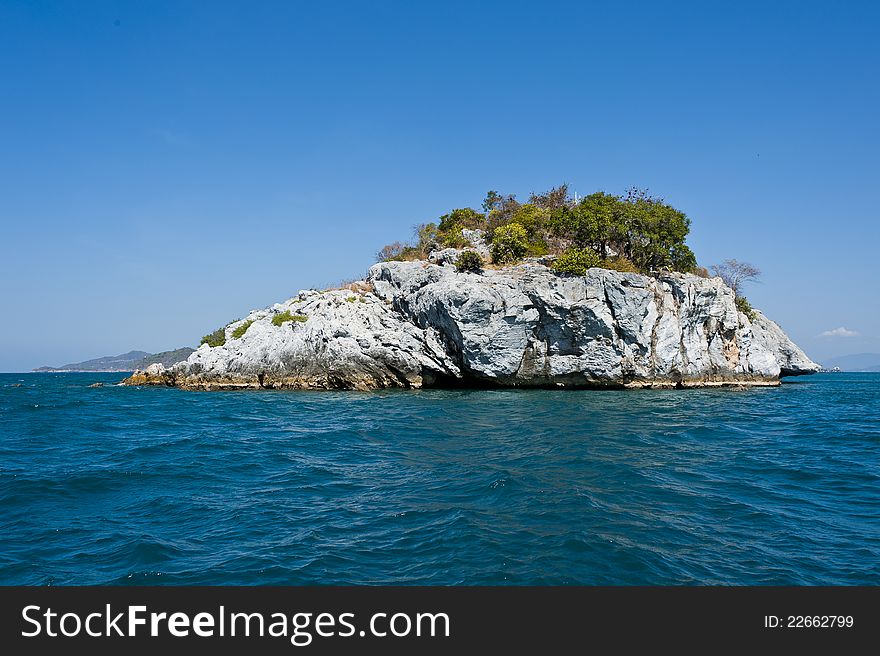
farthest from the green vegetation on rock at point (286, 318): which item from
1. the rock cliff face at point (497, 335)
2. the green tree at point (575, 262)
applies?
the green tree at point (575, 262)

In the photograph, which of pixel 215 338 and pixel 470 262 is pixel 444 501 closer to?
pixel 470 262

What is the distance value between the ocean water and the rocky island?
15198mm

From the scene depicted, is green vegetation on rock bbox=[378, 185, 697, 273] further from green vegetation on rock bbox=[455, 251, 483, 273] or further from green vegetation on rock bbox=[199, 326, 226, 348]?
green vegetation on rock bbox=[199, 326, 226, 348]

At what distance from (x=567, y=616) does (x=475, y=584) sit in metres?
1.66

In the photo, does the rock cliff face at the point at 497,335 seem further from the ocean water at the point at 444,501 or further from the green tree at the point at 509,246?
the ocean water at the point at 444,501

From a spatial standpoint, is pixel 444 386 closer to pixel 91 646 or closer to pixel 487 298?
pixel 487 298

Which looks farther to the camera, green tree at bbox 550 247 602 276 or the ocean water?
green tree at bbox 550 247 602 276

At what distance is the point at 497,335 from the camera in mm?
39000

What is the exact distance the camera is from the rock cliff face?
39.2 metres

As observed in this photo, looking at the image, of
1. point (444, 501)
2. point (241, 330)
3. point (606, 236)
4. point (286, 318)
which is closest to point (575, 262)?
point (606, 236)

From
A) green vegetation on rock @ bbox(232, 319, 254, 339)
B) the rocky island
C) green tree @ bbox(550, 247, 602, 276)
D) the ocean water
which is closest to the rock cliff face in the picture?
the rocky island

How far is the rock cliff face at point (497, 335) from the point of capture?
39.2m

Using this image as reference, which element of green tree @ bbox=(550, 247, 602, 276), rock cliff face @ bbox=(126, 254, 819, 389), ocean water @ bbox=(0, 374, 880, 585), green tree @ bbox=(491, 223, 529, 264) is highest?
green tree @ bbox=(491, 223, 529, 264)

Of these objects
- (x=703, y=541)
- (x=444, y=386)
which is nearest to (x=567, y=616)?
(x=703, y=541)
